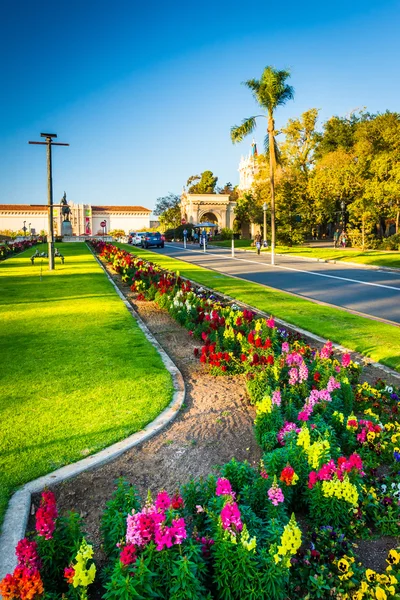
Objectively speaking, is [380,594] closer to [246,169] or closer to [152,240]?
[152,240]

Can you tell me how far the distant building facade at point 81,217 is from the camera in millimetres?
95062

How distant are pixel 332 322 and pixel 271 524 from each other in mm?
6356

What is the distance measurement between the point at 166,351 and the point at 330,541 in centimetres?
461

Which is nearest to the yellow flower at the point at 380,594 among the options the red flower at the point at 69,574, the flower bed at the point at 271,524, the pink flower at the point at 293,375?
the flower bed at the point at 271,524

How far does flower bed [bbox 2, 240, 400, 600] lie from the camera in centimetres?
210

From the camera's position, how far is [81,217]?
98.8 m

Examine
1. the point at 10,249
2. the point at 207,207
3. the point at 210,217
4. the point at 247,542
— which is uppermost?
the point at 207,207

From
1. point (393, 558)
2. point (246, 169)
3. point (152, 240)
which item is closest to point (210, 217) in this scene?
point (246, 169)

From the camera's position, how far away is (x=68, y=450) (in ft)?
12.0

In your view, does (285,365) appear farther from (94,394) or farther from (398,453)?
(94,394)

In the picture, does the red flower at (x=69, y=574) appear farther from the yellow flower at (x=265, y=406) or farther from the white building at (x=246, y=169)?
the white building at (x=246, y=169)

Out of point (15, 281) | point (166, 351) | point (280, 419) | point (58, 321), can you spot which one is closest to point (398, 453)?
point (280, 419)

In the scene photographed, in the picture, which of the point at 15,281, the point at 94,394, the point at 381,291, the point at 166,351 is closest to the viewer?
the point at 94,394

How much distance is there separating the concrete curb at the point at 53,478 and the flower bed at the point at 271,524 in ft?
1.03
